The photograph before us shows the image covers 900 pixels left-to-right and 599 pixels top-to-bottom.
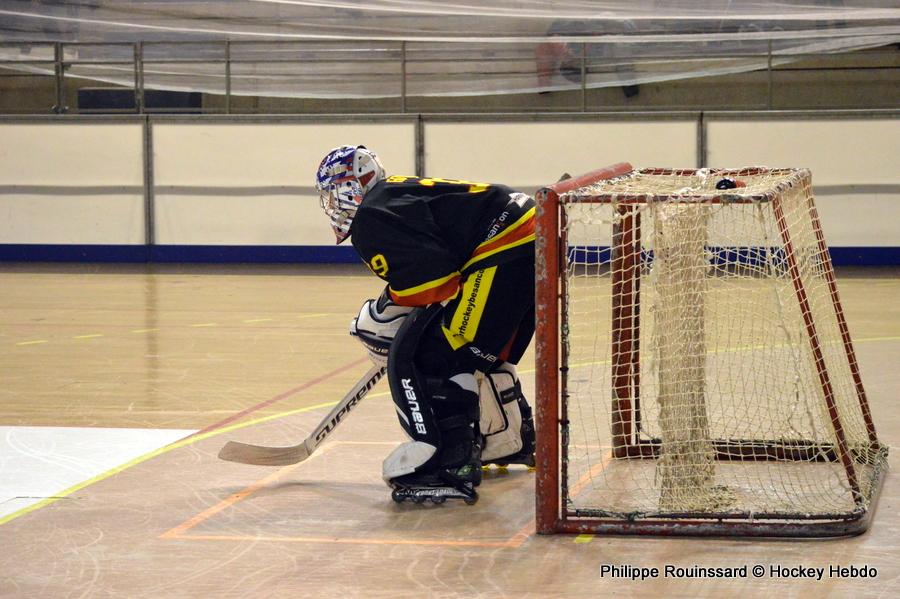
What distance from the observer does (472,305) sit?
467 centimetres

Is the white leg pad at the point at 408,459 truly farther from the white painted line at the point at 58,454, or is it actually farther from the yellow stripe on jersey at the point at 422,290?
the white painted line at the point at 58,454

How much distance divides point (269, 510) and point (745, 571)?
1.77m

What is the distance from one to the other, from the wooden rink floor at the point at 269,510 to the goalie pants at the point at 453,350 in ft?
1.01

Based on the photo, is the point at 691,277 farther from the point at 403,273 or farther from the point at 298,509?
the point at 298,509

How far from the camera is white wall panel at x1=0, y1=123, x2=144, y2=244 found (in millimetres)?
15242

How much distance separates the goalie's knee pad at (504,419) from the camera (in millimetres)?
5062

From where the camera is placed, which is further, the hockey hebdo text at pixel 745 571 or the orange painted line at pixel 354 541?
the orange painted line at pixel 354 541

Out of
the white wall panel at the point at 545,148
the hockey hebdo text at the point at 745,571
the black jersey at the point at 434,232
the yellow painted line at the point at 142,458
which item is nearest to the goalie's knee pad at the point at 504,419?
the black jersey at the point at 434,232

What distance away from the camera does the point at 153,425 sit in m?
6.20

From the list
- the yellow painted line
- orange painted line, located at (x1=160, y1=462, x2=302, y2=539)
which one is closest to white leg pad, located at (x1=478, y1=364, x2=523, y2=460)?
orange painted line, located at (x1=160, y1=462, x2=302, y2=539)

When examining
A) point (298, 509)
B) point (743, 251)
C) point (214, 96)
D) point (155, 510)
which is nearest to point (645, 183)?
point (298, 509)

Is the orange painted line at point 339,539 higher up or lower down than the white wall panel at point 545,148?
lower down

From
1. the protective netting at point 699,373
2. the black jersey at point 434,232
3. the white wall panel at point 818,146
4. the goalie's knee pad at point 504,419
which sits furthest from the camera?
the white wall panel at point 818,146

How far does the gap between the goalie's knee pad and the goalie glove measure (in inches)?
16.9
